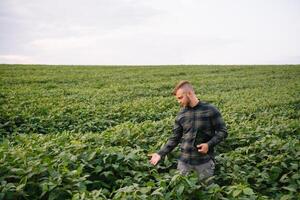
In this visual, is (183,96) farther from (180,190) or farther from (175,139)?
(180,190)

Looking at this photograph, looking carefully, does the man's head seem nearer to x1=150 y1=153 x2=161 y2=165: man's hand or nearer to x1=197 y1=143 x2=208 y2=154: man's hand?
x1=197 y1=143 x2=208 y2=154: man's hand

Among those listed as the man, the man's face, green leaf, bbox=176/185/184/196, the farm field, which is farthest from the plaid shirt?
green leaf, bbox=176/185/184/196

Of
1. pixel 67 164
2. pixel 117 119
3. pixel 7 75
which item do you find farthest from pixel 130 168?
pixel 7 75

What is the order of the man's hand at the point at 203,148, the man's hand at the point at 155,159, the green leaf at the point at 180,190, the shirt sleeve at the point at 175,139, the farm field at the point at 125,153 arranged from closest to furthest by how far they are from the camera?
the green leaf at the point at 180,190 < the farm field at the point at 125,153 < the man's hand at the point at 203,148 < the man's hand at the point at 155,159 < the shirt sleeve at the point at 175,139

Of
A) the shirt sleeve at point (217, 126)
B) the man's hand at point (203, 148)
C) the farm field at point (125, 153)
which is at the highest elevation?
the shirt sleeve at point (217, 126)

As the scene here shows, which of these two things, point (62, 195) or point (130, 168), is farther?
point (130, 168)

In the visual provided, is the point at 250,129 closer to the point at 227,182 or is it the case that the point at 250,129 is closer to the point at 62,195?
the point at 227,182

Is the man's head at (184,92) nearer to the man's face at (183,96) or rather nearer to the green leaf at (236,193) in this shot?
the man's face at (183,96)

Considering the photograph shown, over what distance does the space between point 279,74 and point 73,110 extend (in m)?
22.4

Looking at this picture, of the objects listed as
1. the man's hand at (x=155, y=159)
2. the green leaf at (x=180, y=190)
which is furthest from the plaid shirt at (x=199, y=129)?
the green leaf at (x=180, y=190)

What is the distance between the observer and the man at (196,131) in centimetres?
544

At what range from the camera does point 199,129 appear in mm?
5523

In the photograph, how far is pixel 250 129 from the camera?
354 inches

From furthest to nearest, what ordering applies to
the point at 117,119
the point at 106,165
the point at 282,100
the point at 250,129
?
the point at 282,100 → the point at 117,119 → the point at 250,129 → the point at 106,165
